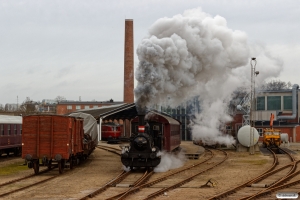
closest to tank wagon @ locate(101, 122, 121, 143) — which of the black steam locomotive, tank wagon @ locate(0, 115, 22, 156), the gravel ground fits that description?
tank wagon @ locate(0, 115, 22, 156)

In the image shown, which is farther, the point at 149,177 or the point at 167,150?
the point at 167,150

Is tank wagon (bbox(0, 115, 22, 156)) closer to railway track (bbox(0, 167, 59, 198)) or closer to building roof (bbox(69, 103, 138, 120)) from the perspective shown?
railway track (bbox(0, 167, 59, 198))

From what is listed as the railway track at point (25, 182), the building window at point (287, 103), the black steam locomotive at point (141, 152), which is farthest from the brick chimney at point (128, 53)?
the black steam locomotive at point (141, 152)

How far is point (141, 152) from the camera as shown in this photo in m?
20.7

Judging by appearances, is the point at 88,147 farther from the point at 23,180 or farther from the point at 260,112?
the point at 260,112

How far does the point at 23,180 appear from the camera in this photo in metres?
18.6

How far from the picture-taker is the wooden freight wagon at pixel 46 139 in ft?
66.6

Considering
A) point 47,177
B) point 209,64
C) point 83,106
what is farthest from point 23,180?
point 83,106

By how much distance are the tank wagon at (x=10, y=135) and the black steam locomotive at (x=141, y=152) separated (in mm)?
11117

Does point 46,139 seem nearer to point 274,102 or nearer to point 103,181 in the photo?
point 103,181

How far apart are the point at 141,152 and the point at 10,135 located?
1312cm

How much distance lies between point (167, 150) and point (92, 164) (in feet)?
14.3

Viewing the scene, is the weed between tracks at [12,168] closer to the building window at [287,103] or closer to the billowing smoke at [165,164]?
A: the billowing smoke at [165,164]

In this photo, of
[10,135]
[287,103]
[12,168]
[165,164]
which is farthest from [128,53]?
[165,164]
